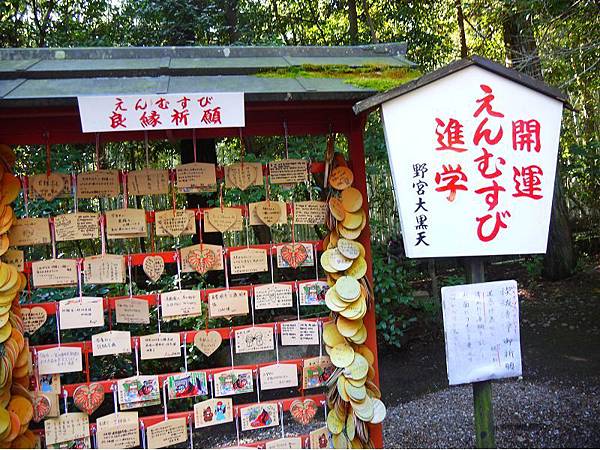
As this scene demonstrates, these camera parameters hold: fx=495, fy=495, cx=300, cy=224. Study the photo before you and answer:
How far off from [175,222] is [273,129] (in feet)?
2.73

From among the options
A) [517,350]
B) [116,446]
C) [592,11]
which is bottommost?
[116,446]

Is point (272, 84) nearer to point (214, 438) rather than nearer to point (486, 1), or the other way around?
point (214, 438)

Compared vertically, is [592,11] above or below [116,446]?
above

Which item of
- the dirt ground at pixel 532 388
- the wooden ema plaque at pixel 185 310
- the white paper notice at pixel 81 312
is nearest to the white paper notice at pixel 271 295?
the wooden ema plaque at pixel 185 310

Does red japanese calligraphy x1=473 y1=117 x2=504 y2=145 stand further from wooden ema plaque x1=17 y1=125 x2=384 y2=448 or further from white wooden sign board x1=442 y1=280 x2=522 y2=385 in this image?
wooden ema plaque x1=17 y1=125 x2=384 y2=448

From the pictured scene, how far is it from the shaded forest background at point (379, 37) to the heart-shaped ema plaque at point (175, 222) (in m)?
2.52

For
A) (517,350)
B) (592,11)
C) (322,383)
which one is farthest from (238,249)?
(592,11)

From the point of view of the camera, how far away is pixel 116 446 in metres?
2.83

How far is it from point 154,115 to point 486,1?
6958mm

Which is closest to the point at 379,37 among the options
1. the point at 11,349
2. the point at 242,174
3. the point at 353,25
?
the point at 353,25

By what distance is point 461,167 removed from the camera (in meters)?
2.31

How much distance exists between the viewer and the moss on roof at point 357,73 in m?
2.64

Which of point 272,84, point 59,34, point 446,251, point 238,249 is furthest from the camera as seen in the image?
point 59,34

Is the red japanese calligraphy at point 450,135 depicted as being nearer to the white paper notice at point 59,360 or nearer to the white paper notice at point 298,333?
the white paper notice at point 298,333
